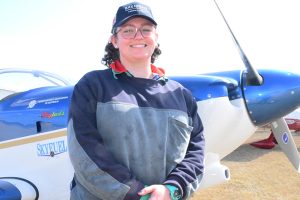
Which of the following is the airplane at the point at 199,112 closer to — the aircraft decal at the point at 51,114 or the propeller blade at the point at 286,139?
the aircraft decal at the point at 51,114

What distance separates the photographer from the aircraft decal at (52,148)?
3.23 metres

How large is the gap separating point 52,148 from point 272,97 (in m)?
2.04

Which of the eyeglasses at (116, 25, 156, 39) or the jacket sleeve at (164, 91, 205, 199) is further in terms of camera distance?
the eyeglasses at (116, 25, 156, 39)

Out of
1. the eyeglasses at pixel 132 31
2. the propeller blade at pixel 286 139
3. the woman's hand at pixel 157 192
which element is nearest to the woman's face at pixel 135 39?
the eyeglasses at pixel 132 31

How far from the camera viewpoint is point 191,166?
1715mm

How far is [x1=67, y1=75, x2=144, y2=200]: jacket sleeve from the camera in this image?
150cm

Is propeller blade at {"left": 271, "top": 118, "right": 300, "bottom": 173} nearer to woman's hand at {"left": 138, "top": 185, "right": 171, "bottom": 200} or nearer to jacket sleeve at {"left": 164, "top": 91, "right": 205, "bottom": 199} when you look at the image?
jacket sleeve at {"left": 164, "top": 91, "right": 205, "bottom": 199}

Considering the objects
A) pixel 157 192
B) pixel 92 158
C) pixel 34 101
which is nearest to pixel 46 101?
pixel 34 101

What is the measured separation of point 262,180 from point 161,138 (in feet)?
18.2

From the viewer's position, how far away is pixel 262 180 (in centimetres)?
661

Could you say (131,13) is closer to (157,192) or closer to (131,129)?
(131,129)

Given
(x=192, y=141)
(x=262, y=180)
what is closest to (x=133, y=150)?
(x=192, y=141)

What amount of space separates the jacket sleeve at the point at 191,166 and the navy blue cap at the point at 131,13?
1.53ft

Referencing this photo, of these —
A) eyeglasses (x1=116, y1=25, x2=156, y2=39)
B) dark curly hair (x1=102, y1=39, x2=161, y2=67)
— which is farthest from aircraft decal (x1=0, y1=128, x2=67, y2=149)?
Answer: eyeglasses (x1=116, y1=25, x2=156, y2=39)
